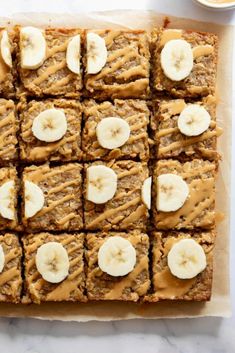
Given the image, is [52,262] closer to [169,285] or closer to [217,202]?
[169,285]

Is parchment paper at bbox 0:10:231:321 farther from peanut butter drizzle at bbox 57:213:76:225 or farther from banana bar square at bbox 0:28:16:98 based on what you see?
peanut butter drizzle at bbox 57:213:76:225

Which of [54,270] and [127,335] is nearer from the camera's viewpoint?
[54,270]

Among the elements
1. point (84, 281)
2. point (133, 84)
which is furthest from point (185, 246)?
point (133, 84)

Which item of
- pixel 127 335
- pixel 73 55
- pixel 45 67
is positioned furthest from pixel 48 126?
pixel 127 335

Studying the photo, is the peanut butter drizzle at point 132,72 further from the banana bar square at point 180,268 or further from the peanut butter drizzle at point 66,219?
the banana bar square at point 180,268

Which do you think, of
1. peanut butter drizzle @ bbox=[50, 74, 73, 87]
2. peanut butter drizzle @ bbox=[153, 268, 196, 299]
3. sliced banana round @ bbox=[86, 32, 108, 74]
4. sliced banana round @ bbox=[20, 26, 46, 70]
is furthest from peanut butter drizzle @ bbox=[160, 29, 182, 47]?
peanut butter drizzle @ bbox=[153, 268, 196, 299]

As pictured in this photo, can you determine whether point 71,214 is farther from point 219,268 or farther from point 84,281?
point 219,268
